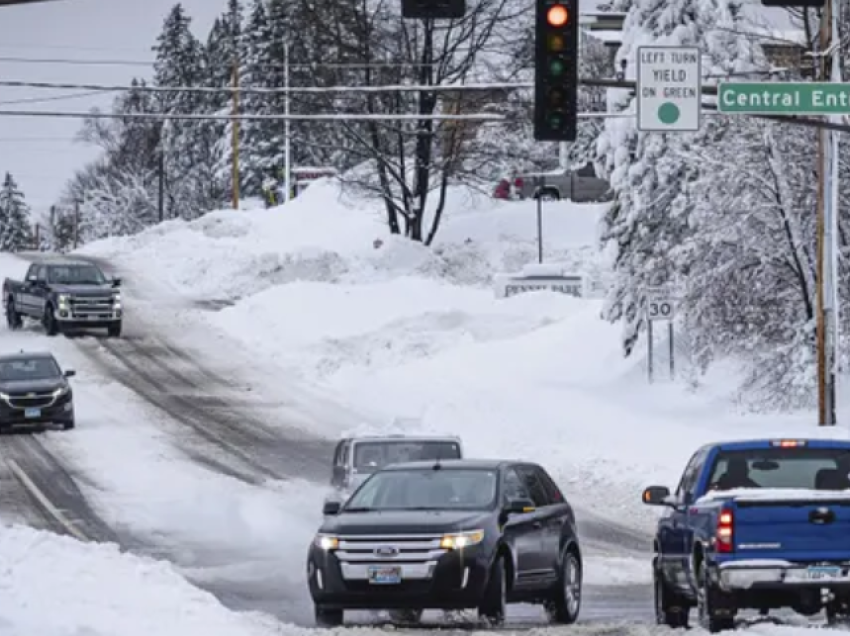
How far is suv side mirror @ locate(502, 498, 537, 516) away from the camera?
62.0ft

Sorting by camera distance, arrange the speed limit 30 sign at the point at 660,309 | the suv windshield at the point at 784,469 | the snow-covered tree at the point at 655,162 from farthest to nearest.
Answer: the snow-covered tree at the point at 655,162 → the speed limit 30 sign at the point at 660,309 → the suv windshield at the point at 784,469

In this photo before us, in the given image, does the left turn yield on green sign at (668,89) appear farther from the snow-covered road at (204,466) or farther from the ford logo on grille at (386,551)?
the ford logo on grille at (386,551)

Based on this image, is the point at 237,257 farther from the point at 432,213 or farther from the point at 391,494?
the point at 391,494

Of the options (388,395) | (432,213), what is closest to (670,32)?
(388,395)

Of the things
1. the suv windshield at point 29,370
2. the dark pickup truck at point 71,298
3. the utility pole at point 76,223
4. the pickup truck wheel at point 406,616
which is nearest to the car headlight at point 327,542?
the pickup truck wheel at point 406,616

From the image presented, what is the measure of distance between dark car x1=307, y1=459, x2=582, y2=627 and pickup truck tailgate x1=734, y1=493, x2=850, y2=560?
315cm

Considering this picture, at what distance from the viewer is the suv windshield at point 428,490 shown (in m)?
19.0

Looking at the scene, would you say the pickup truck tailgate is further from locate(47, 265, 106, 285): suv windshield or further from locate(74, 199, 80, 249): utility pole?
locate(74, 199, 80, 249): utility pole

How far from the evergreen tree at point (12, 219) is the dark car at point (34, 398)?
388ft

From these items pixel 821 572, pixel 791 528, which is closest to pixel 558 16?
pixel 791 528

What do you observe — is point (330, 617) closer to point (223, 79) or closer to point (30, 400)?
point (30, 400)

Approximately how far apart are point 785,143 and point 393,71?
31.1m

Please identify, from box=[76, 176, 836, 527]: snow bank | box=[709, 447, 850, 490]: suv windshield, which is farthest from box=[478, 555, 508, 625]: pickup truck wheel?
box=[76, 176, 836, 527]: snow bank

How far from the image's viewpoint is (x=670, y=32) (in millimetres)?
44625
